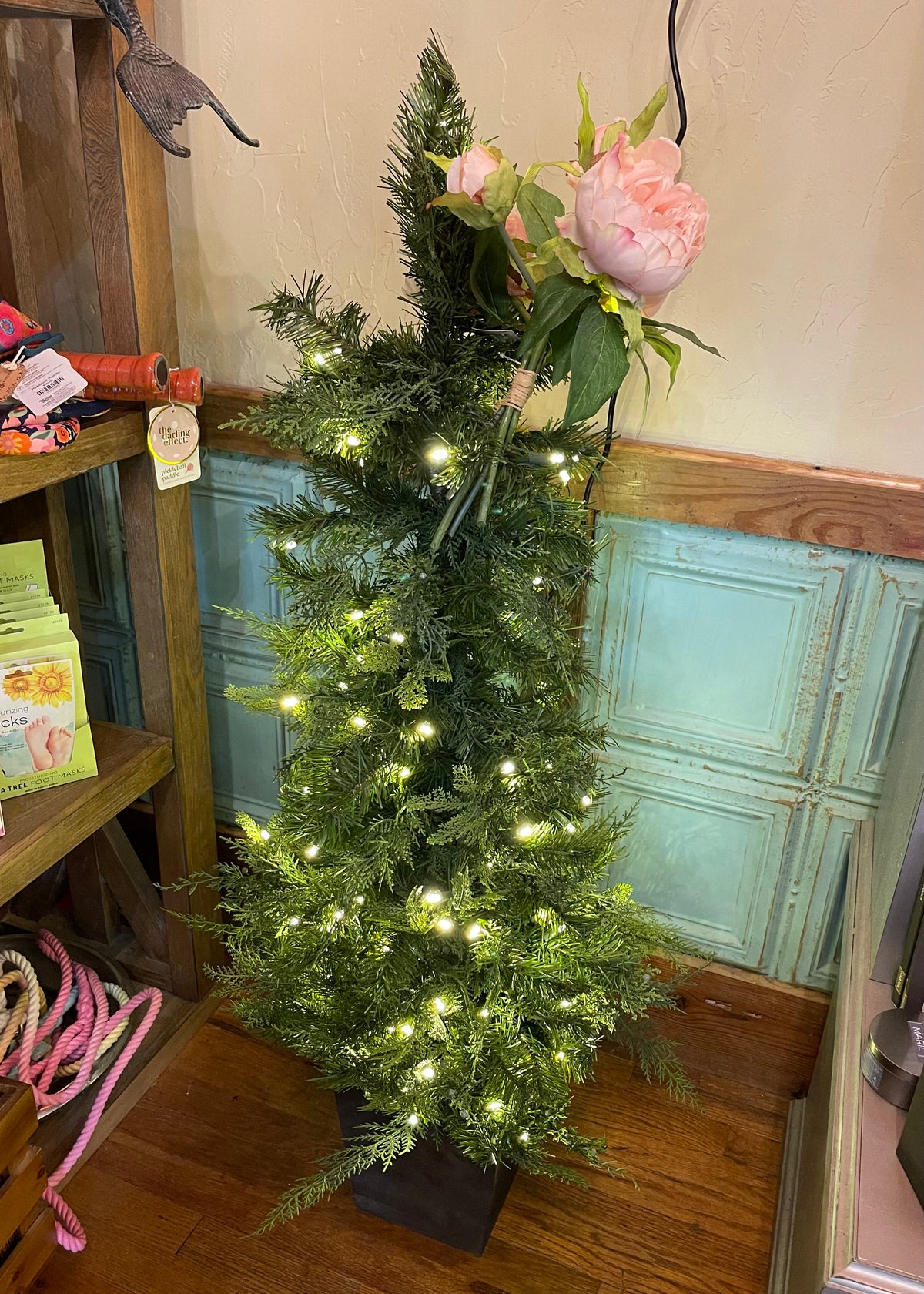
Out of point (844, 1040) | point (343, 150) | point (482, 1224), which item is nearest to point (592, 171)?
point (343, 150)

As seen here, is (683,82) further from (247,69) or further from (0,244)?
(0,244)

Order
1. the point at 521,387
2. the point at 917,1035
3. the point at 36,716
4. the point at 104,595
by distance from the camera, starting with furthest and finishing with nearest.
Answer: the point at 104,595 < the point at 36,716 < the point at 917,1035 < the point at 521,387

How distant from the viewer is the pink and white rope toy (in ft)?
4.53

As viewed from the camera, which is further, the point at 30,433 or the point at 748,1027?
the point at 748,1027

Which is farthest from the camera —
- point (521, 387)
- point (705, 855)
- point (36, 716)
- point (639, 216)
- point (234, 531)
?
point (234, 531)

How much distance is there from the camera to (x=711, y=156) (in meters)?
1.10

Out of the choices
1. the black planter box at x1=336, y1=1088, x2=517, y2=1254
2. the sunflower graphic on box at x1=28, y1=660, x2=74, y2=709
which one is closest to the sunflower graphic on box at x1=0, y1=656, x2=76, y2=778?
the sunflower graphic on box at x1=28, y1=660, x2=74, y2=709

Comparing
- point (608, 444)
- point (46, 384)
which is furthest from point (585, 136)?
point (46, 384)

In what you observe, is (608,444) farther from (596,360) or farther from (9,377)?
(9,377)

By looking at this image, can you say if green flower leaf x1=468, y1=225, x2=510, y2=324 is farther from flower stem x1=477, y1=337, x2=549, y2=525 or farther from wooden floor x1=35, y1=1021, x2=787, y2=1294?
wooden floor x1=35, y1=1021, x2=787, y2=1294

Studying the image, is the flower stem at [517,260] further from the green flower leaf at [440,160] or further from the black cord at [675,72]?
A: the black cord at [675,72]

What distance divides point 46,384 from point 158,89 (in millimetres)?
334

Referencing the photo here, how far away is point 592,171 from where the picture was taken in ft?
2.53

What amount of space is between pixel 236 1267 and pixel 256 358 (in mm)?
1253
